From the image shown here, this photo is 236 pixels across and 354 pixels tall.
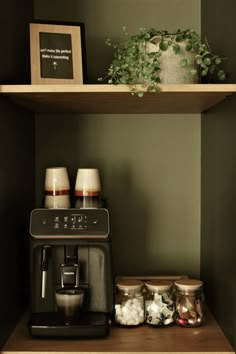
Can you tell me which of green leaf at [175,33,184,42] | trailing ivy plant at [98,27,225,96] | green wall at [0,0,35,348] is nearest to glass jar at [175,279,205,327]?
green wall at [0,0,35,348]

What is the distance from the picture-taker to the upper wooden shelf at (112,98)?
1.41 metres

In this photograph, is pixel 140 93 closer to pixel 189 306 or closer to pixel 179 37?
pixel 179 37

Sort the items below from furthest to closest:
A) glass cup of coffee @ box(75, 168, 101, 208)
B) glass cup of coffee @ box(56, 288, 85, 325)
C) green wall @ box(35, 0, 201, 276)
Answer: green wall @ box(35, 0, 201, 276) < glass cup of coffee @ box(75, 168, 101, 208) < glass cup of coffee @ box(56, 288, 85, 325)

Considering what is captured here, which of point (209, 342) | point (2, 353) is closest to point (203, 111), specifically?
point (209, 342)

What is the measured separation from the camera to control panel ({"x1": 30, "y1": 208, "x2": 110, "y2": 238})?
1.55m

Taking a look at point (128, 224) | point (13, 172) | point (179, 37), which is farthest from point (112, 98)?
point (128, 224)

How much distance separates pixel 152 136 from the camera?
197 centimetres

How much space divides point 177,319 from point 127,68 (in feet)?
2.65

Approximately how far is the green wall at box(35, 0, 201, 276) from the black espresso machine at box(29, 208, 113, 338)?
15.7 inches

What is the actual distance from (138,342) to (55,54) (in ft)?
3.03

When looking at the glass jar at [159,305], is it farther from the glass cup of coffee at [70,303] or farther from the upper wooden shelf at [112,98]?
the upper wooden shelf at [112,98]

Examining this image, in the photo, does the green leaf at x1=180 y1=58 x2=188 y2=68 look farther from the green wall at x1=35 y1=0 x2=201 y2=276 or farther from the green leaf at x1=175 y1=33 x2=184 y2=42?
the green wall at x1=35 y1=0 x2=201 y2=276

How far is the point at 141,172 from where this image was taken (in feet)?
6.48

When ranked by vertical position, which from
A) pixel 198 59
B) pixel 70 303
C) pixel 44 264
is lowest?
pixel 70 303
